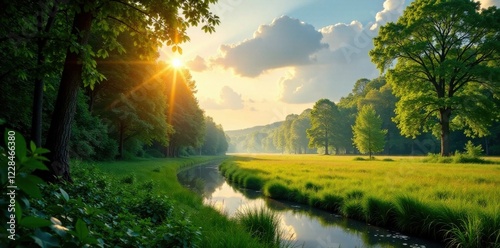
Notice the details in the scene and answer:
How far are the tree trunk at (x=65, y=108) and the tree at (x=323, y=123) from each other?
7905 centimetres

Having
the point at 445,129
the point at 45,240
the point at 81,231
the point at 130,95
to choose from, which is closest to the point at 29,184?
the point at 45,240

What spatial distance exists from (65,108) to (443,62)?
105 feet

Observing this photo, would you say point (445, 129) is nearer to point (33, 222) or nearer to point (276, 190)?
point (276, 190)

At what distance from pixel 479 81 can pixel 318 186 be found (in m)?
23.3

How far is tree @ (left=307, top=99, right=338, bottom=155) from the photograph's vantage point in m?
83.9

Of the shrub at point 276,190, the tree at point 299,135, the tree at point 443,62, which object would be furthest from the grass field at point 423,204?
the tree at point 299,135

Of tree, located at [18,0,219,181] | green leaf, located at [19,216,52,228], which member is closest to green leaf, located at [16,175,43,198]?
green leaf, located at [19,216,52,228]

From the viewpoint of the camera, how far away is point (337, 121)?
85.4 m

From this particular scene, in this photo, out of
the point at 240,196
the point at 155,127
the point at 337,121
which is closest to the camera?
the point at 240,196

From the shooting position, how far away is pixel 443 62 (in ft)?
95.8

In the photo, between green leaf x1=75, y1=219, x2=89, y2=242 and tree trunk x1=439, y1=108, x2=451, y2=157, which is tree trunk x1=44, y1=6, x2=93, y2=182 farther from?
tree trunk x1=439, y1=108, x2=451, y2=157

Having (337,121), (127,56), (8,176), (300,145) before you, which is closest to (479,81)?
(127,56)

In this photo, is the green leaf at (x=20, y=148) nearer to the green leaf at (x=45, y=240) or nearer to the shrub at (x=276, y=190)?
the green leaf at (x=45, y=240)

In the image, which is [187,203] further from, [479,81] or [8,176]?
[479,81]
